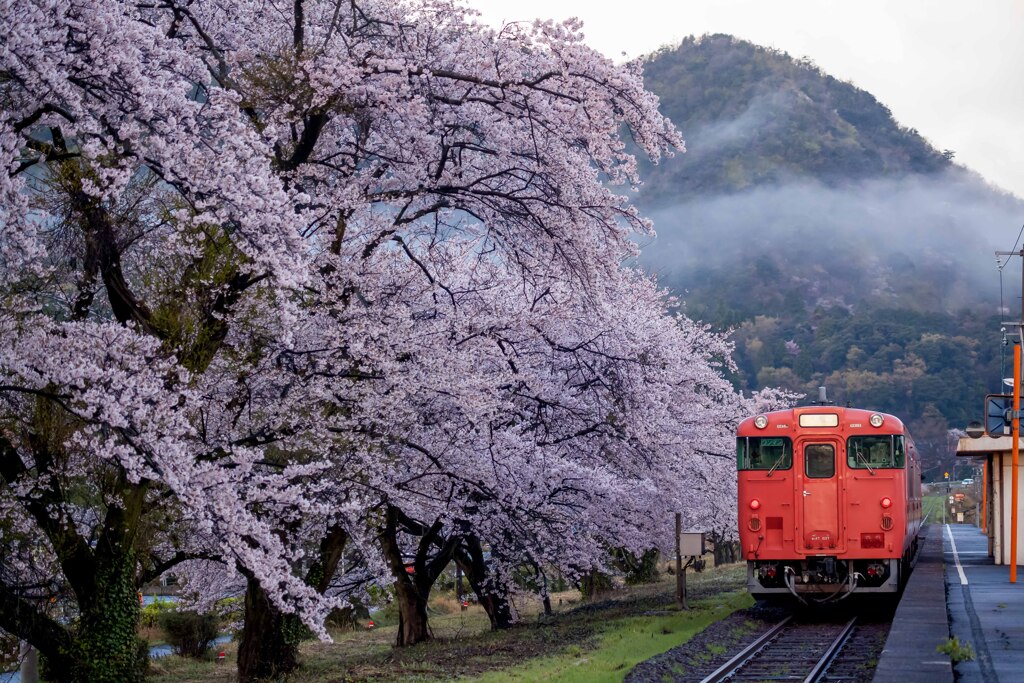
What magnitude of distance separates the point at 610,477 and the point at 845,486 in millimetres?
3493

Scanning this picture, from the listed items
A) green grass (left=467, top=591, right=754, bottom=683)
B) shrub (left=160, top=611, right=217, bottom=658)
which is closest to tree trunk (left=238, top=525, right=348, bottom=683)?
green grass (left=467, top=591, right=754, bottom=683)

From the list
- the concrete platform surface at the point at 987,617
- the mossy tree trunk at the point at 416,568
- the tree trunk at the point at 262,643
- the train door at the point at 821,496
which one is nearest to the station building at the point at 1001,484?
the concrete platform surface at the point at 987,617

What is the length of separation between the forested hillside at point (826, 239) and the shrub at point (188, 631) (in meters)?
80.7

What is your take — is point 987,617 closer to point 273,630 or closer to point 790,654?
point 790,654

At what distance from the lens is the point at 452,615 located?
34375 millimetres

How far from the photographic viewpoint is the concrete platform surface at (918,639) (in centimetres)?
1061

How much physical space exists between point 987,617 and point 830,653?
3.08 metres

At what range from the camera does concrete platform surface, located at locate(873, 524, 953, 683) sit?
10609 mm

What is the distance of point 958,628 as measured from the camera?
14.6 meters

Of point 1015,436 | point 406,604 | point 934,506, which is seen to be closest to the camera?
point 406,604

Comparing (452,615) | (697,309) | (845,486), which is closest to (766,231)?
(697,309)

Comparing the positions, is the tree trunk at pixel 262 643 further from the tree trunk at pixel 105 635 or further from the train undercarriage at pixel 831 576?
the train undercarriage at pixel 831 576

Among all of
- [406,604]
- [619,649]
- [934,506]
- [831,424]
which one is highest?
[831,424]

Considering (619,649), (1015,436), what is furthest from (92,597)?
(1015,436)
